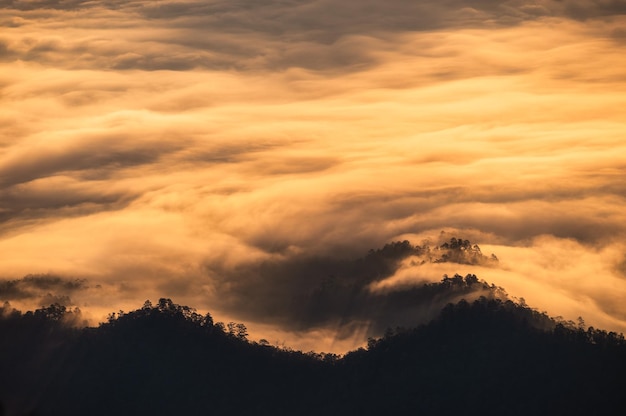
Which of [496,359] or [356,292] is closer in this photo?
[496,359]

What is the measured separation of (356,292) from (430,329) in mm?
14569

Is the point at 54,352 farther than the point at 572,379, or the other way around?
the point at 54,352

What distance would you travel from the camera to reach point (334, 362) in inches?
6855

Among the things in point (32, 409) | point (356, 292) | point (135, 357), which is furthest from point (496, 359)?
point (32, 409)

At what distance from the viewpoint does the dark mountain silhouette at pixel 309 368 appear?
165 metres

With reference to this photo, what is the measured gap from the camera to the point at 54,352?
177500mm

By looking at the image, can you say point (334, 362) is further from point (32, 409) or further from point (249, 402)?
point (32, 409)

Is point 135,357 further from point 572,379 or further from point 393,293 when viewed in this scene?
point 572,379

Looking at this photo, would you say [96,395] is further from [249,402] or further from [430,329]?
[430,329]

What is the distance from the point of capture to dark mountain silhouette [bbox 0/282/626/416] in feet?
541

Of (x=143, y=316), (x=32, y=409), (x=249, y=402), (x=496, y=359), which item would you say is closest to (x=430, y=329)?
(x=496, y=359)

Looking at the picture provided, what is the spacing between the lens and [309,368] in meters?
175

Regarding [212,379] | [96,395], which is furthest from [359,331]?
[96,395]

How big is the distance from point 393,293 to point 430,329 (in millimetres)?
9357
